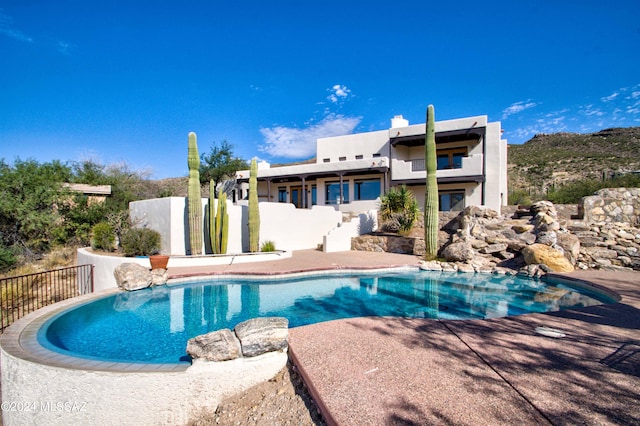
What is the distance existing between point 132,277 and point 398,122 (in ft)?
63.9

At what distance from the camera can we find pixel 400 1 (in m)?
13.4

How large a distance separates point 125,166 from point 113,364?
25267 mm

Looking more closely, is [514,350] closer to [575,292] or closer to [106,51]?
[575,292]

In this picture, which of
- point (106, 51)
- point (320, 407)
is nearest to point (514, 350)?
point (320, 407)

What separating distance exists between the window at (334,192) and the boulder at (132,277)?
15.0 meters

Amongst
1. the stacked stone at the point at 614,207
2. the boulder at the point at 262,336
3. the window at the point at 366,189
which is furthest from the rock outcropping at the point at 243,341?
the window at the point at 366,189

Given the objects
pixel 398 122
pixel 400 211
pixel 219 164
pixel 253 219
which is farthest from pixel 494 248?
pixel 219 164

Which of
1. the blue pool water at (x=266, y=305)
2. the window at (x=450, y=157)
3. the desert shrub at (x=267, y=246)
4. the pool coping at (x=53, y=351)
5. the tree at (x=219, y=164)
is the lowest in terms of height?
the blue pool water at (x=266, y=305)

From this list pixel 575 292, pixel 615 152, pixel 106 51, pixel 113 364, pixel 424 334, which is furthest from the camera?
pixel 615 152

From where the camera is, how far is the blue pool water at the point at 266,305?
5152 millimetres

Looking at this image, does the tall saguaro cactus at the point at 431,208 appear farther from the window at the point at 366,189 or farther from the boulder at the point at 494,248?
the window at the point at 366,189

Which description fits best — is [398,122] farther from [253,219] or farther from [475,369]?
[475,369]

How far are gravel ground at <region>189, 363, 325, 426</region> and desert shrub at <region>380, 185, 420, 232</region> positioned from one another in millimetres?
13172

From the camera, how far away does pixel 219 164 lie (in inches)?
1139
